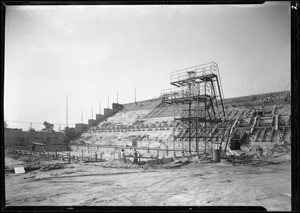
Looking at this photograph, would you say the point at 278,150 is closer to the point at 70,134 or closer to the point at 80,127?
the point at 70,134

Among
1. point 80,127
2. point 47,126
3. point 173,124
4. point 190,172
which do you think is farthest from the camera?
point 47,126

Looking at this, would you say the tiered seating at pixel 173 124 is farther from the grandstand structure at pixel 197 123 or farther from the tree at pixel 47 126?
the tree at pixel 47 126

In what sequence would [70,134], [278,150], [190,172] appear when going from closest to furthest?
[190,172] → [278,150] → [70,134]

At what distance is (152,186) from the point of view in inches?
345

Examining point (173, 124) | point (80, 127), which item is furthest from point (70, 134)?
point (173, 124)

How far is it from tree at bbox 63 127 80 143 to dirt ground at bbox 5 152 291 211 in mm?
24375

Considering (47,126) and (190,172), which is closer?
(190,172)

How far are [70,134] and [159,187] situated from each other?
104 ft

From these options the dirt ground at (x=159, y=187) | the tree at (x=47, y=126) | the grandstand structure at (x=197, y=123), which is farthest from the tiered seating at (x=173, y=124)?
the tree at (x=47, y=126)

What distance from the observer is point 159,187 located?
8578 mm

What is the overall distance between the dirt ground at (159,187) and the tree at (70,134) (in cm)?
2438

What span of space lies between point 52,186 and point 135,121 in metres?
24.7

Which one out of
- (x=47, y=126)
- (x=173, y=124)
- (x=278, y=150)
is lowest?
(x=278, y=150)

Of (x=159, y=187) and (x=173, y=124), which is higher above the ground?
(x=173, y=124)
